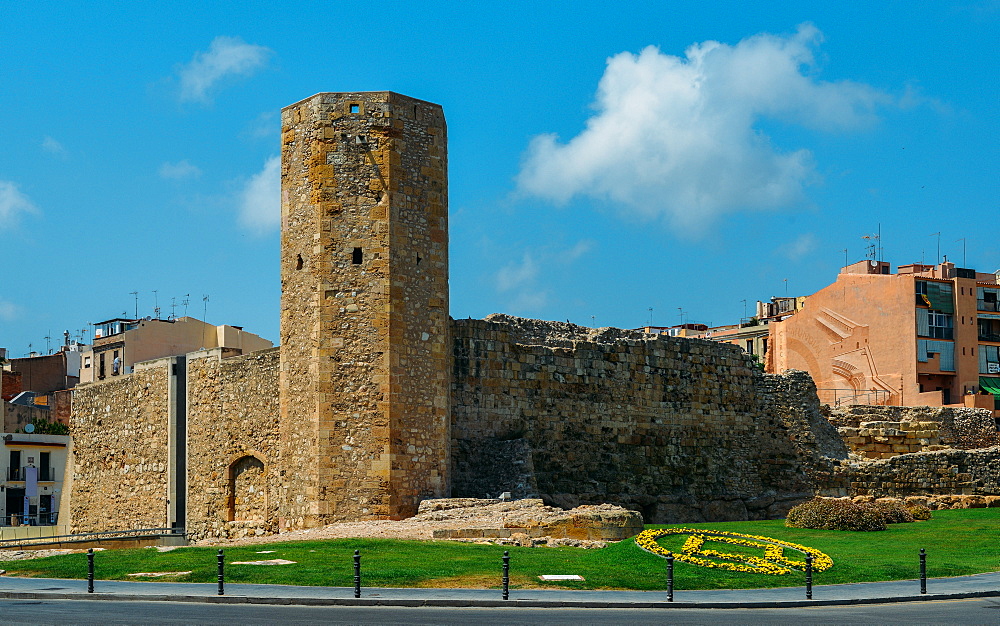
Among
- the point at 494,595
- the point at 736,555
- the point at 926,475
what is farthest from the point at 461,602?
the point at 926,475

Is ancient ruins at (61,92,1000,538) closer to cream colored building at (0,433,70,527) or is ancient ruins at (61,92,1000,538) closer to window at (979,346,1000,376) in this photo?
cream colored building at (0,433,70,527)

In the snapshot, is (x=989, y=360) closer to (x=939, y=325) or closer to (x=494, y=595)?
(x=939, y=325)

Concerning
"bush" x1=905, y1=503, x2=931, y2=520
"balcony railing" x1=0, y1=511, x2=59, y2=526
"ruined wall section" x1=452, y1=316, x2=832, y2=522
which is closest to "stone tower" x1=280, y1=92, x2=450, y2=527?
"ruined wall section" x1=452, y1=316, x2=832, y2=522

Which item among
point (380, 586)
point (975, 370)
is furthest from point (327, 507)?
point (975, 370)

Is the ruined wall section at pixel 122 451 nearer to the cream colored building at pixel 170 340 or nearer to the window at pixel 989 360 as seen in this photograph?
the cream colored building at pixel 170 340

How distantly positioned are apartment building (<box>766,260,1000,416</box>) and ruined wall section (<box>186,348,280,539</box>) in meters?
31.7

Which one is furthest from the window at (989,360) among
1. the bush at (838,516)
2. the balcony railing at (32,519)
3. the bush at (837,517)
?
the balcony railing at (32,519)

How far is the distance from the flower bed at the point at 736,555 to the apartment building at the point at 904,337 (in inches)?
1248

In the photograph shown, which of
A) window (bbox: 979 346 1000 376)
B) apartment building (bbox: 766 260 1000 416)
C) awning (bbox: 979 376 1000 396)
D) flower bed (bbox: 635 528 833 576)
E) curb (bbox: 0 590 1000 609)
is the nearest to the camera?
curb (bbox: 0 590 1000 609)

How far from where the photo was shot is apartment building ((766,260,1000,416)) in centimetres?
5288

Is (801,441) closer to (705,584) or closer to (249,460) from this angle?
(249,460)

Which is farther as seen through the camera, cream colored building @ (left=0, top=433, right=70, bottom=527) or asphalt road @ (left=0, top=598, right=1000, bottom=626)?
cream colored building @ (left=0, top=433, right=70, bottom=527)

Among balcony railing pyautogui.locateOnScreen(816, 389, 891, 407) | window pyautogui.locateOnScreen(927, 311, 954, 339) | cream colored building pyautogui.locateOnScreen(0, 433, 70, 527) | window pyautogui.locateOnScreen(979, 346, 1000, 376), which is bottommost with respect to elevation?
cream colored building pyautogui.locateOnScreen(0, 433, 70, 527)

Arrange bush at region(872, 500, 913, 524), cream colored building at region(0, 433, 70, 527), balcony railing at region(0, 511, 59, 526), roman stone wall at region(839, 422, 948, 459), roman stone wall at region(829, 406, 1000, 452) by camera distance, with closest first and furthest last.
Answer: bush at region(872, 500, 913, 524), roman stone wall at region(839, 422, 948, 459), roman stone wall at region(829, 406, 1000, 452), balcony railing at region(0, 511, 59, 526), cream colored building at region(0, 433, 70, 527)
